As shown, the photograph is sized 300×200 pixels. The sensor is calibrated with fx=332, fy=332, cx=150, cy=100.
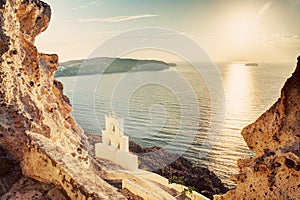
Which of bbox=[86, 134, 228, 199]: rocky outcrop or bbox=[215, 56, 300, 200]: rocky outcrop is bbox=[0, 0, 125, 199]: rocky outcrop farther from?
bbox=[86, 134, 228, 199]: rocky outcrop

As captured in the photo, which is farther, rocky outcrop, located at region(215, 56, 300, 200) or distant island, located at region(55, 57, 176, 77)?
distant island, located at region(55, 57, 176, 77)

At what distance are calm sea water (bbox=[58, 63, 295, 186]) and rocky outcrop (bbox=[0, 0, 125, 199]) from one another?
21418mm

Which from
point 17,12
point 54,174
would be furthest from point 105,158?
point 54,174

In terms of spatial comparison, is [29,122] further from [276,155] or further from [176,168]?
[176,168]

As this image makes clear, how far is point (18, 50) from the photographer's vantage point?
26.7 feet

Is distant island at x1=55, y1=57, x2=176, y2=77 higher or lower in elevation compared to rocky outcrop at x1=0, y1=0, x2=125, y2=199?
higher

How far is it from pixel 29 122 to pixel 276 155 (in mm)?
4972

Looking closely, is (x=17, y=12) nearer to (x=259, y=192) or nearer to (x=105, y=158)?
(x=259, y=192)

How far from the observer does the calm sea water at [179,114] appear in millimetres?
33344

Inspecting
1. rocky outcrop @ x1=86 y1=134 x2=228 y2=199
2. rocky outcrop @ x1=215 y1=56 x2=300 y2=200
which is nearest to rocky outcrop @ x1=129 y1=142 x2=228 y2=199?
rocky outcrop @ x1=86 y1=134 x2=228 y2=199

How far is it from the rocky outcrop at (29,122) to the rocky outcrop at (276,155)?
97.8 inches

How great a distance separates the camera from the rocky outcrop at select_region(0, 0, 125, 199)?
19.0 feet

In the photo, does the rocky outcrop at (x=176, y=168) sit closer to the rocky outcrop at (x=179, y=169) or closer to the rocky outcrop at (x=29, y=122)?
the rocky outcrop at (x=179, y=169)

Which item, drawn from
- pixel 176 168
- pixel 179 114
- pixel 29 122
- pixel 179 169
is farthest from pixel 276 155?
pixel 179 114
